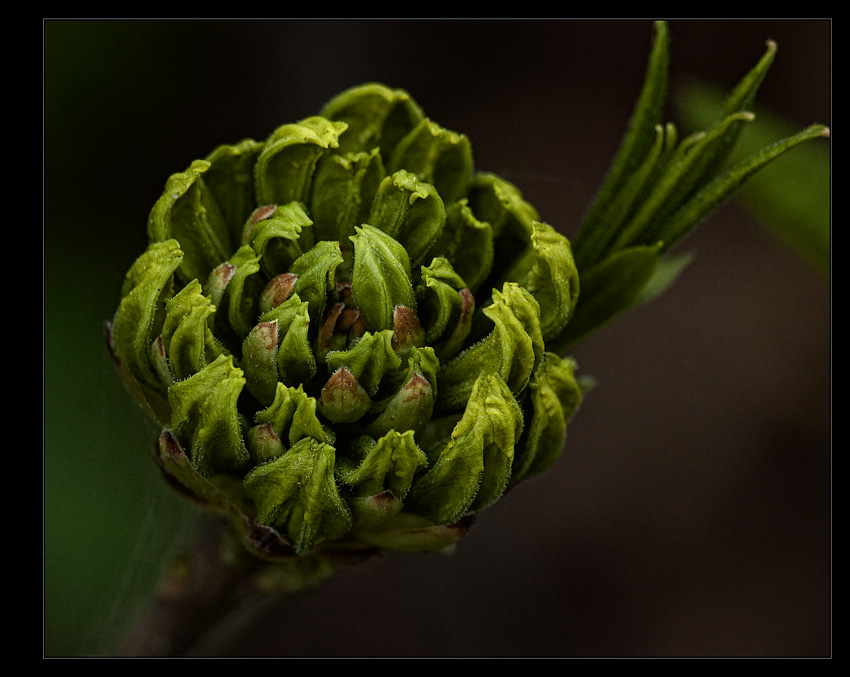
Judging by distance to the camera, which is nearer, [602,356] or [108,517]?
[108,517]

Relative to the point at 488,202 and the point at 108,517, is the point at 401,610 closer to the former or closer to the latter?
the point at 108,517

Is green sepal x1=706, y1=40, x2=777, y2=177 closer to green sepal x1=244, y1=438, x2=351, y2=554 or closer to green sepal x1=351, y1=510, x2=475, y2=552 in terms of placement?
green sepal x1=351, y1=510, x2=475, y2=552

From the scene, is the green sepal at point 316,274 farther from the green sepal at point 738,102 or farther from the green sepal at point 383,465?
the green sepal at point 738,102

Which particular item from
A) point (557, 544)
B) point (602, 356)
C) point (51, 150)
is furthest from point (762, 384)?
point (51, 150)

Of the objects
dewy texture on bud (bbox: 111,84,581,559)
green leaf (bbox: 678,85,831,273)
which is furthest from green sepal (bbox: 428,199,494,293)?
green leaf (bbox: 678,85,831,273)

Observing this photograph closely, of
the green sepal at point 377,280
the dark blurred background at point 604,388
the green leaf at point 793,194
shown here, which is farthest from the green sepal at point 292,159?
the dark blurred background at point 604,388

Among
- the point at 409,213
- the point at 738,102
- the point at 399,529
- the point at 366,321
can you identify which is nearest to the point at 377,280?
the point at 366,321
